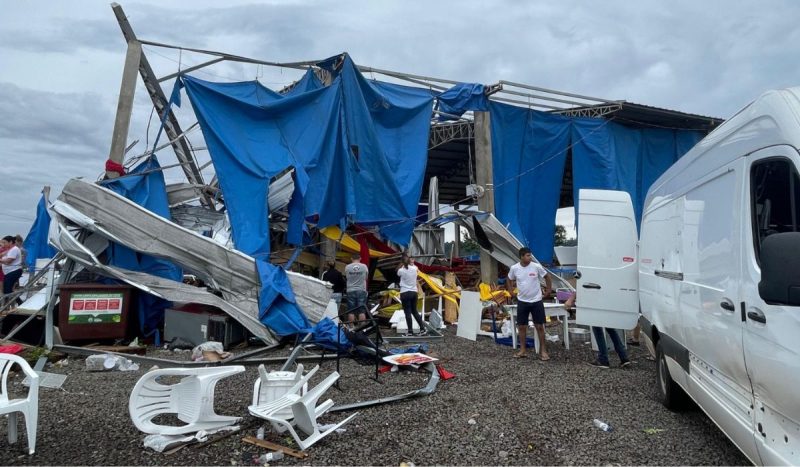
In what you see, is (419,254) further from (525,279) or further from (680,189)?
(680,189)

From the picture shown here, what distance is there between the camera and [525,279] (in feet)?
→ 25.9

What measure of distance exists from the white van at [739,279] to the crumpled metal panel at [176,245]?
5.77 m

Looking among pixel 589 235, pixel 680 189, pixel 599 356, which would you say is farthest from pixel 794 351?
pixel 599 356

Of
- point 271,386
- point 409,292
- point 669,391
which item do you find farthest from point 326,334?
point 669,391

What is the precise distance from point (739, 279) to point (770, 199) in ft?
1.67

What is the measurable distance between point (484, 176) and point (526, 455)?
11336 millimetres

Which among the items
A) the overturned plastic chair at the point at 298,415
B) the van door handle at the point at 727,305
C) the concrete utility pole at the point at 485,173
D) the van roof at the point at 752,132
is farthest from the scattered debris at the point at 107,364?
the concrete utility pole at the point at 485,173

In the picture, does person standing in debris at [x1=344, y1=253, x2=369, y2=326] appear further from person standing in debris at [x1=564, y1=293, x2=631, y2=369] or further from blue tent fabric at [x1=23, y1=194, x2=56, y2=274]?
blue tent fabric at [x1=23, y1=194, x2=56, y2=274]

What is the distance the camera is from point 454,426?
4.64m

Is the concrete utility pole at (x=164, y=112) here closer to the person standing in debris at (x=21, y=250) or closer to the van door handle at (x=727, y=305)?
the person standing in debris at (x=21, y=250)

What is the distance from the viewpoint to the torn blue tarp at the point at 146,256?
953 centimetres

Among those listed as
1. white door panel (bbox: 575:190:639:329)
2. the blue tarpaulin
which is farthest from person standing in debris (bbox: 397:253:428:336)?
the blue tarpaulin

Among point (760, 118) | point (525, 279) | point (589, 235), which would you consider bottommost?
point (525, 279)

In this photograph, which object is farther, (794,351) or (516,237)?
(516,237)
